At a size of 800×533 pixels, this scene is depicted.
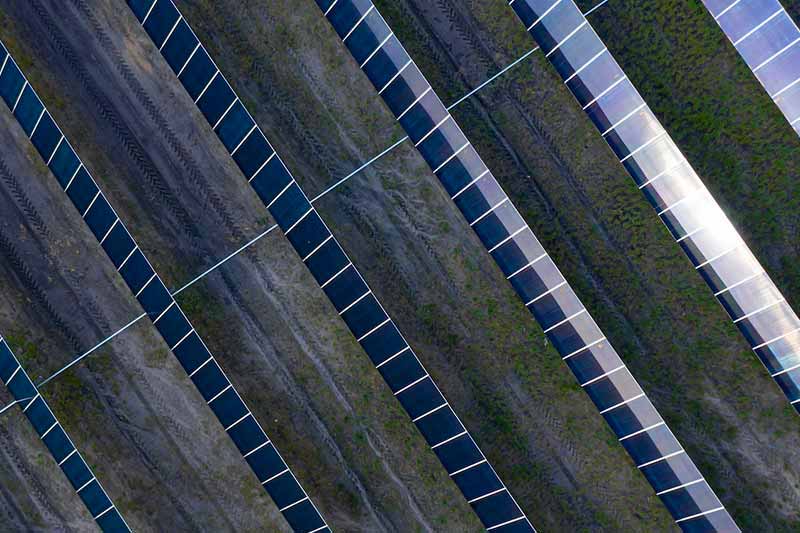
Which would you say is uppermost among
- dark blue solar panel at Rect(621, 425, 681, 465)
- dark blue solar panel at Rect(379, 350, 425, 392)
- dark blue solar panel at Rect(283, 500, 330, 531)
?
dark blue solar panel at Rect(379, 350, 425, 392)

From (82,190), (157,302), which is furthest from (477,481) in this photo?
(82,190)

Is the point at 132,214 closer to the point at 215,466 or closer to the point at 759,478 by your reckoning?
the point at 215,466

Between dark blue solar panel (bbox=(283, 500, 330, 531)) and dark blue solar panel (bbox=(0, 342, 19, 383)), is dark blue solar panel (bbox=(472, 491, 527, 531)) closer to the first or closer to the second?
dark blue solar panel (bbox=(283, 500, 330, 531))

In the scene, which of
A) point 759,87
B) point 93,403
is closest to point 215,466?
point 93,403

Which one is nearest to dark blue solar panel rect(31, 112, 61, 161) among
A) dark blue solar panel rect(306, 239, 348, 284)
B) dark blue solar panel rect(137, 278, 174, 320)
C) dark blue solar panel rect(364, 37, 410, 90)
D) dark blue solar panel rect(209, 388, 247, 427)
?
dark blue solar panel rect(137, 278, 174, 320)

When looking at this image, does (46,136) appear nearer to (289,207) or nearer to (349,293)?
(289,207)

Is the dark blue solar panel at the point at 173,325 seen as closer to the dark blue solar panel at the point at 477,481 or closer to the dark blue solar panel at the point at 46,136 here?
the dark blue solar panel at the point at 46,136
